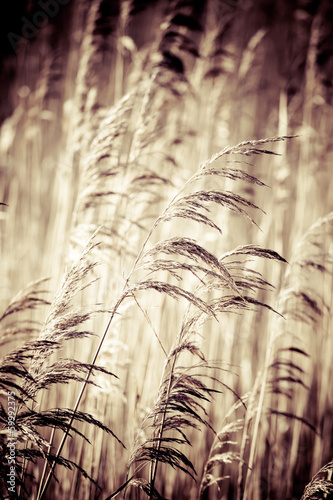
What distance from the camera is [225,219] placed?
2.53m

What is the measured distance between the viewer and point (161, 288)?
41.3 inches

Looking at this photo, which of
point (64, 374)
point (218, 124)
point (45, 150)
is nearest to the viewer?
point (64, 374)

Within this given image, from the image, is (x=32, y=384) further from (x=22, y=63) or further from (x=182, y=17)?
(x=22, y=63)

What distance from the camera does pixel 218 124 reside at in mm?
3051

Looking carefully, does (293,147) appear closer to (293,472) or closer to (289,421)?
(289,421)

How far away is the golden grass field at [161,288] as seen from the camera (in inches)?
43.6

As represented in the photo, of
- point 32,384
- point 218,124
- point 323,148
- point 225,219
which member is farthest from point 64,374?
point 323,148

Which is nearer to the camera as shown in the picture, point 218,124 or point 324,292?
point 324,292

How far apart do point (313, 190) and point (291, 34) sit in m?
3.61

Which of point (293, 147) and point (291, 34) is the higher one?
point (291, 34)

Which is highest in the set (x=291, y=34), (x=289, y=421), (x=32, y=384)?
(x=291, y=34)

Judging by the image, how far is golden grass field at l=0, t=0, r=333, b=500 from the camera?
1106 mm

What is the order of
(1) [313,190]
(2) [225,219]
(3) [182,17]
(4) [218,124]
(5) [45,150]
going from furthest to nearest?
(5) [45,150] → (1) [313,190] → (4) [218,124] → (2) [225,219] → (3) [182,17]

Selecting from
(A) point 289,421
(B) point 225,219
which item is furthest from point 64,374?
(A) point 289,421
